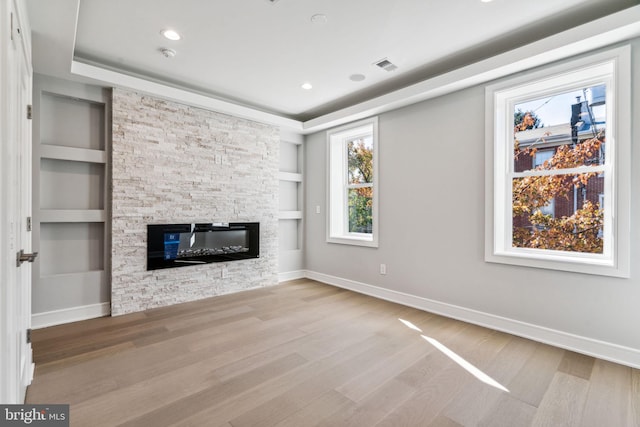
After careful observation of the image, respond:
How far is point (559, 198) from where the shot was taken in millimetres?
2910

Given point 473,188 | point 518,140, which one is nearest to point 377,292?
point 473,188

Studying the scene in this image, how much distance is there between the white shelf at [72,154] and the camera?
3.14 m

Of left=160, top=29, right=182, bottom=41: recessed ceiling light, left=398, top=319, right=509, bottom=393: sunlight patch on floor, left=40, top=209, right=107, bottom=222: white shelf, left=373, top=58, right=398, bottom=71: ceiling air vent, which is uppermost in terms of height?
left=373, top=58, right=398, bottom=71: ceiling air vent

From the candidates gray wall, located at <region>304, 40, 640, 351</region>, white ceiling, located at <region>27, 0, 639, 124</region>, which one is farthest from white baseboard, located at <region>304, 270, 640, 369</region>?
white ceiling, located at <region>27, 0, 639, 124</region>

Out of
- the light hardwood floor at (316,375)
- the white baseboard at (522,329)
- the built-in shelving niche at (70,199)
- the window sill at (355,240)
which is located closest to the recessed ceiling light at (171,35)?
the built-in shelving niche at (70,199)

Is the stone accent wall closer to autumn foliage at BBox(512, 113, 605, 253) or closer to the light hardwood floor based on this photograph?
the light hardwood floor

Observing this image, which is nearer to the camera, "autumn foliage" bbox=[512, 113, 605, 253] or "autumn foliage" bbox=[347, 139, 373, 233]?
"autumn foliage" bbox=[512, 113, 605, 253]

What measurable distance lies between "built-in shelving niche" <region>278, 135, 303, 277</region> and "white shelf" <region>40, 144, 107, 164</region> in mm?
2497

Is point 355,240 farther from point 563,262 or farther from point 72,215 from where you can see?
point 72,215

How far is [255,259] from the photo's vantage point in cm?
471

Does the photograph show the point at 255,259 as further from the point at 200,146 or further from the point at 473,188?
the point at 473,188

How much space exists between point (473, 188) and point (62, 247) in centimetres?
449

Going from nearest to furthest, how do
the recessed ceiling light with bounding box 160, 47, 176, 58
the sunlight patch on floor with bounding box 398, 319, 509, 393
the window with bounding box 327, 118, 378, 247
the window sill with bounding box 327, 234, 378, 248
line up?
the sunlight patch on floor with bounding box 398, 319, 509, 393 → the recessed ceiling light with bounding box 160, 47, 176, 58 → the window sill with bounding box 327, 234, 378, 248 → the window with bounding box 327, 118, 378, 247

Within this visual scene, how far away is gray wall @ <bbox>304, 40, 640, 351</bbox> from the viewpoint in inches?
98.3
